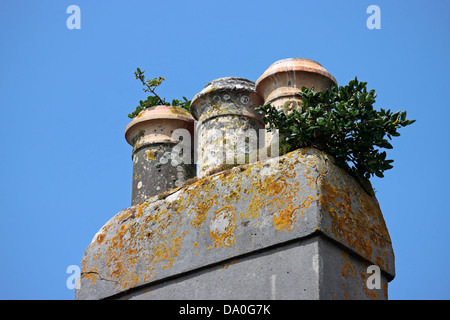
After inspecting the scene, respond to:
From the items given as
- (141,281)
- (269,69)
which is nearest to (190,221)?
(141,281)

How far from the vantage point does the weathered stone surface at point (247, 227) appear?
168 inches

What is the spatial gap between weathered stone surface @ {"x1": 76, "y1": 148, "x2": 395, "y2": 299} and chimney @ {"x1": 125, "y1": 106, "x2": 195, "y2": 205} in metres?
0.47

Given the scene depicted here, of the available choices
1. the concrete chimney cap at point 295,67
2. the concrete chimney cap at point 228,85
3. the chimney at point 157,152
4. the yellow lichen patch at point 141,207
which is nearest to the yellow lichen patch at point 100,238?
the yellow lichen patch at point 141,207

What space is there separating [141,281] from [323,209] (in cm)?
148

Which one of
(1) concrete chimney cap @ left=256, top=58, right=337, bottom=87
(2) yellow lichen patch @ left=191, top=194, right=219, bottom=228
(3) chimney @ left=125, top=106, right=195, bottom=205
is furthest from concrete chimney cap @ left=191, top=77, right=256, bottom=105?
(2) yellow lichen patch @ left=191, top=194, right=219, bottom=228

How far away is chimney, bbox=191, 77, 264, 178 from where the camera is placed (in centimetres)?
534

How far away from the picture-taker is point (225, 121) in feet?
17.9

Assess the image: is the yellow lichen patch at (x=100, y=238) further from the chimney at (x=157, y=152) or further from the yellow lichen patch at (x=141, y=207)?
the chimney at (x=157, y=152)

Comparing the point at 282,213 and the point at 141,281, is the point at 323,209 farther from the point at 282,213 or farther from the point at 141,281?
the point at 141,281

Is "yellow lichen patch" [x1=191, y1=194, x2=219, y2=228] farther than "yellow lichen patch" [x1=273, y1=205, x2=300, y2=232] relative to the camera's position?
Yes

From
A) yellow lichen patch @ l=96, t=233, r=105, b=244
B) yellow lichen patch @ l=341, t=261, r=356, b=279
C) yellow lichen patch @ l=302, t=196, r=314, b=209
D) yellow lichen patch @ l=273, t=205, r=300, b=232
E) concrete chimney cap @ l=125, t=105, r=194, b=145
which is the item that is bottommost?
yellow lichen patch @ l=341, t=261, r=356, b=279

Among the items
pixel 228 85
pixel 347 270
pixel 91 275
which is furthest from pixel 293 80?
pixel 91 275

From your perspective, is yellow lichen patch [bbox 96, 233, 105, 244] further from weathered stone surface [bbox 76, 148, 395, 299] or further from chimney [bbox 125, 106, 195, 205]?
chimney [bbox 125, 106, 195, 205]
